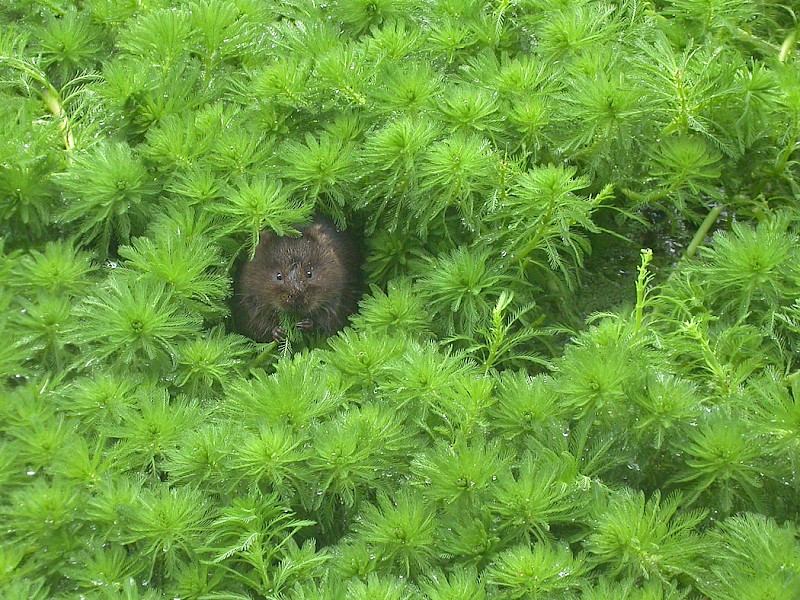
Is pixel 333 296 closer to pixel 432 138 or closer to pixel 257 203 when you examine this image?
pixel 257 203

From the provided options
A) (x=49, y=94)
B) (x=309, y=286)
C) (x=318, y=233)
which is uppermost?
(x=49, y=94)

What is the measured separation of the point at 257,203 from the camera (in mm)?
3201

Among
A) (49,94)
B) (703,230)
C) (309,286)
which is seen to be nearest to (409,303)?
(309,286)

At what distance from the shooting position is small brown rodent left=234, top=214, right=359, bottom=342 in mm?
3615

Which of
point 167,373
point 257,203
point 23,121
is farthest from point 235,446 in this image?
point 23,121

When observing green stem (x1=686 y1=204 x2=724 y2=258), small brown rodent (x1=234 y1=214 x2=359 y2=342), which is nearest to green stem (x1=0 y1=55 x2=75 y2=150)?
small brown rodent (x1=234 y1=214 x2=359 y2=342)

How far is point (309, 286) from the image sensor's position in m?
3.64

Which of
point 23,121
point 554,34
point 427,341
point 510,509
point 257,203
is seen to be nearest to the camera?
point 510,509

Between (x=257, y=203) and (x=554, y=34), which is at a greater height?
(x=554, y=34)

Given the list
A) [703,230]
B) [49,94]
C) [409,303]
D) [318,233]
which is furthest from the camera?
[49,94]

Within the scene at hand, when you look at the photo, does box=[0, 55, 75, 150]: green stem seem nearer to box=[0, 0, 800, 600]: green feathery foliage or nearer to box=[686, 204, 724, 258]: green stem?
box=[0, 0, 800, 600]: green feathery foliage

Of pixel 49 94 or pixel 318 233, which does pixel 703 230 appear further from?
pixel 49 94

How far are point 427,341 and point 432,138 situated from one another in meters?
0.65

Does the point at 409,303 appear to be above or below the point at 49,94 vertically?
below
